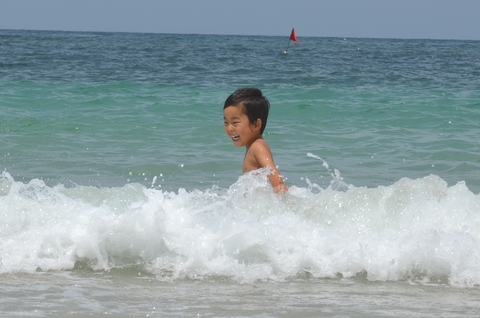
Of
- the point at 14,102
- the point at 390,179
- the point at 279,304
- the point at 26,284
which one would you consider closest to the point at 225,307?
the point at 279,304

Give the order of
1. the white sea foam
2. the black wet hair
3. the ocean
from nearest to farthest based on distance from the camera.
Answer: the ocean < the white sea foam < the black wet hair

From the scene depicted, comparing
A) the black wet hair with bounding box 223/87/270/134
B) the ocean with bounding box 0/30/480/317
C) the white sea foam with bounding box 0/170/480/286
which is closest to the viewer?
the ocean with bounding box 0/30/480/317

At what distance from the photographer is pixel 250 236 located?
12.1ft

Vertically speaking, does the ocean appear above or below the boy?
below

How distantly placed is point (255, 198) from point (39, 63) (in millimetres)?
16635

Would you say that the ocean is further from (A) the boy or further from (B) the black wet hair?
(B) the black wet hair

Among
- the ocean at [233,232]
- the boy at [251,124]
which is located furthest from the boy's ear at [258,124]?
the ocean at [233,232]

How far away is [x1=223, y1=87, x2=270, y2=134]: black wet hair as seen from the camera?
4.20m

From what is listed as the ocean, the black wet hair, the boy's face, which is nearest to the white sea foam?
the ocean

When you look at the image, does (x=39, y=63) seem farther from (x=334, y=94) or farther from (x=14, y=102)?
→ (x=334, y=94)

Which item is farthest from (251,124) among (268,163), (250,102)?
(268,163)

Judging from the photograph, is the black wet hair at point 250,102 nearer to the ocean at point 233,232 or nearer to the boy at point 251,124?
the boy at point 251,124

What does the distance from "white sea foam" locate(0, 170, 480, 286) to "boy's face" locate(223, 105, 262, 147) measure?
238 mm

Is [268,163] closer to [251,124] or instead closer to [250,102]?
[251,124]
